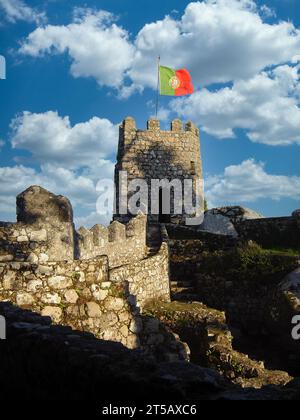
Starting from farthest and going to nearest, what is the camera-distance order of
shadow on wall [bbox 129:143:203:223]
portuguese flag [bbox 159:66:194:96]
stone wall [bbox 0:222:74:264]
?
shadow on wall [bbox 129:143:203:223]
portuguese flag [bbox 159:66:194:96]
stone wall [bbox 0:222:74:264]

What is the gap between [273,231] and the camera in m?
18.8

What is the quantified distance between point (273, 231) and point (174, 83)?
979cm

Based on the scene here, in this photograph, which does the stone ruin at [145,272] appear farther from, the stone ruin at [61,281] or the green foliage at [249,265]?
the green foliage at [249,265]

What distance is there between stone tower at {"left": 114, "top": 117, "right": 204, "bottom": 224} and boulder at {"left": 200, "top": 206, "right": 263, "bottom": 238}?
2068 mm

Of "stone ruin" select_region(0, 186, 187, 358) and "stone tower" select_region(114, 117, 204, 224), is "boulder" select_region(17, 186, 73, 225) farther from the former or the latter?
"stone tower" select_region(114, 117, 204, 224)

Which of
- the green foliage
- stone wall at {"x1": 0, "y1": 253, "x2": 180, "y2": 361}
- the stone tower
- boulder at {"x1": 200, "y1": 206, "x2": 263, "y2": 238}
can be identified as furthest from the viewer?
the stone tower

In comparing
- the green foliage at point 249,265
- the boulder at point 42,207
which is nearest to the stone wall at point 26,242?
the boulder at point 42,207

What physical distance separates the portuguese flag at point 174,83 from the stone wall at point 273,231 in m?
8.23

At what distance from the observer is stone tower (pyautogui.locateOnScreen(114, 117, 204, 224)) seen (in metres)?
23.5

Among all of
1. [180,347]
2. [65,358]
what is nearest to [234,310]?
[180,347]

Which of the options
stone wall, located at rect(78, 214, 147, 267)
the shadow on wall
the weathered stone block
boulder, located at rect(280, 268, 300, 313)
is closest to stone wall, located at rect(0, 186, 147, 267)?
the weathered stone block

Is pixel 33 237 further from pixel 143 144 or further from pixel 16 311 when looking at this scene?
pixel 143 144

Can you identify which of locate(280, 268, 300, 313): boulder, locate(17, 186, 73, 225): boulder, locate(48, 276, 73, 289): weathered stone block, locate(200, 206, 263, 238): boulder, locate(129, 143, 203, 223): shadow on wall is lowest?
locate(280, 268, 300, 313): boulder

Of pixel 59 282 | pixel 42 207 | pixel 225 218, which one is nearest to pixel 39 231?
pixel 42 207
